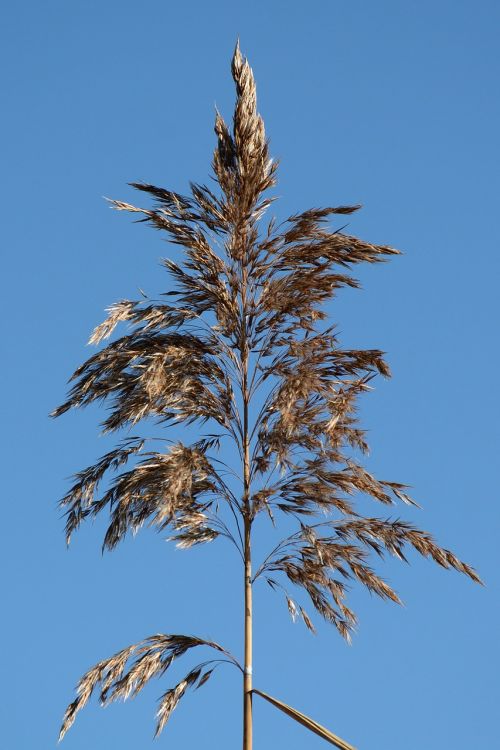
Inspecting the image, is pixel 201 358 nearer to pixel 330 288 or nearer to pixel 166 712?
pixel 330 288

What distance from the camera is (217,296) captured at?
31.2 feet

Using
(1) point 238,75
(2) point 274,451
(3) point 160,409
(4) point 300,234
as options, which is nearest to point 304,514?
(2) point 274,451

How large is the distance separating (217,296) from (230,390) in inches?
27.2

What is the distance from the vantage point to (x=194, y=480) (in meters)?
9.03

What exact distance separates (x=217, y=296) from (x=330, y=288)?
79cm

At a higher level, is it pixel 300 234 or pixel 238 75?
pixel 238 75

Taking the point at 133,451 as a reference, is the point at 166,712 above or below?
below

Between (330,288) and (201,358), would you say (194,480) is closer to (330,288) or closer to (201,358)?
(201,358)

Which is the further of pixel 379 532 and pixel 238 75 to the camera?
pixel 238 75

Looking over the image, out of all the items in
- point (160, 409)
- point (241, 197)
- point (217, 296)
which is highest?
point (241, 197)

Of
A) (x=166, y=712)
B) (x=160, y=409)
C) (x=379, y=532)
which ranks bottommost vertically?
(x=166, y=712)

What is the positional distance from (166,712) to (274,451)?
6.02 feet

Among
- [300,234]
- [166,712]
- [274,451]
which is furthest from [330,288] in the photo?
[166,712]

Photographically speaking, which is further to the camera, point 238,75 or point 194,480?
point 238,75
